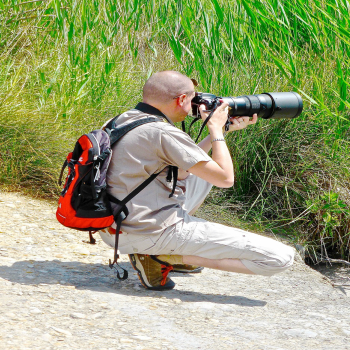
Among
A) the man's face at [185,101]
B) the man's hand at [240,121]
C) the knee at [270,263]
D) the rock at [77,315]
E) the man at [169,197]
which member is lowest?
the rock at [77,315]

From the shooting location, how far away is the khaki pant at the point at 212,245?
2.64 meters

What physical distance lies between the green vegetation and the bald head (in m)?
1.44

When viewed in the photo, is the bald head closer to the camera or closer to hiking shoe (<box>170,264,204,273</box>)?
the camera

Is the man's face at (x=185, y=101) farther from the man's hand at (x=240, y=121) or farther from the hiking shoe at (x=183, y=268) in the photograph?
the hiking shoe at (x=183, y=268)

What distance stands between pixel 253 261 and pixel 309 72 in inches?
86.3

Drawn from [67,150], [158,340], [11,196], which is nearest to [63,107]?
[67,150]

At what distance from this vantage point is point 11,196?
3984 millimetres

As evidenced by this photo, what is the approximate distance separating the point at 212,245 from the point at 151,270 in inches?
13.3

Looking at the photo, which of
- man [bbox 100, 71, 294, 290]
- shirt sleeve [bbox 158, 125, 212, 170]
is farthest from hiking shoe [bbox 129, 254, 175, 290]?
shirt sleeve [bbox 158, 125, 212, 170]

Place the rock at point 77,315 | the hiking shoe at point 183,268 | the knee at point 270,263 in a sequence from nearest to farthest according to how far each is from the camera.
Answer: the rock at point 77,315 < the knee at point 270,263 < the hiking shoe at point 183,268

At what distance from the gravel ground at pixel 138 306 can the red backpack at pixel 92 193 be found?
0.36 meters

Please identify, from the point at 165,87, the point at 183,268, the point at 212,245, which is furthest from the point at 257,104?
the point at 183,268

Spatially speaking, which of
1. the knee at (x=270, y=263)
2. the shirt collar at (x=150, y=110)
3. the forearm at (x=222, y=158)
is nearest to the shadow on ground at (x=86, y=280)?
the knee at (x=270, y=263)

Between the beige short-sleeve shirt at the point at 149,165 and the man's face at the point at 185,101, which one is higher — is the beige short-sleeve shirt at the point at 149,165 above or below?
below
